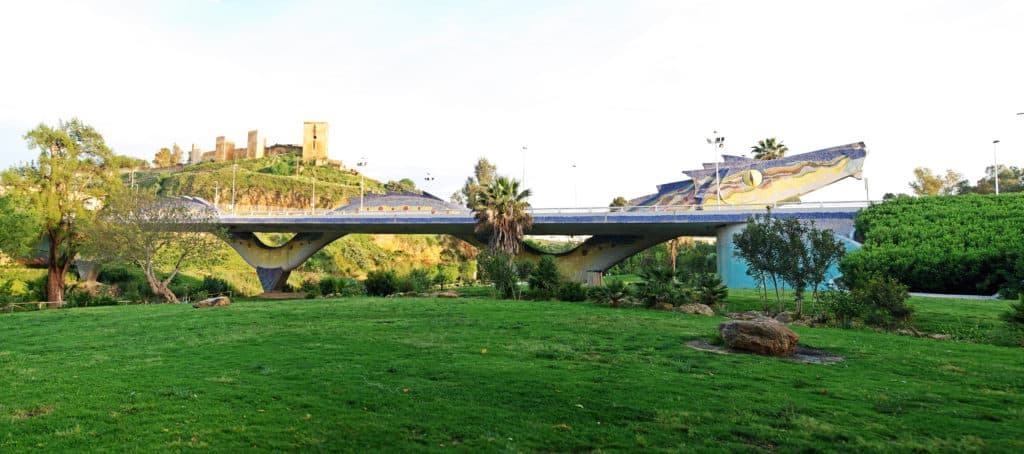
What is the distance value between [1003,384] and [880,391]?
2.44 meters

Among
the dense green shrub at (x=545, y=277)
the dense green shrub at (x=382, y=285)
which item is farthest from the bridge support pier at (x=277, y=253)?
the dense green shrub at (x=545, y=277)

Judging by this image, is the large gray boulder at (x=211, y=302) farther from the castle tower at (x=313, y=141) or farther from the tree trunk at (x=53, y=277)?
the castle tower at (x=313, y=141)

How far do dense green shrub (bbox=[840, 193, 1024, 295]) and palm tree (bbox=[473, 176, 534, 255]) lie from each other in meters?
19.4

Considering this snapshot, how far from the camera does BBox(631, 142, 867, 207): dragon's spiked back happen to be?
44438mm

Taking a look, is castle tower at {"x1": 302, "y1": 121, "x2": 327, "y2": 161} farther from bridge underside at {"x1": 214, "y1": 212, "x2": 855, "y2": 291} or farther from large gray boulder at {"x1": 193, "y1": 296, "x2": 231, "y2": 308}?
large gray boulder at {"x1": 193, "y1": 296, "x2": 231, "y2": 308}

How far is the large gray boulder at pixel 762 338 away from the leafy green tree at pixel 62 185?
39073 mm

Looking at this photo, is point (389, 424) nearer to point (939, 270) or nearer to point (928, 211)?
point (939, 270)

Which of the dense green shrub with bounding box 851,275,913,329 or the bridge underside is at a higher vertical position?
the bridge underside

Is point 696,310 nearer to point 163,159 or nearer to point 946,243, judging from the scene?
point 946,243

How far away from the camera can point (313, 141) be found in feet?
445

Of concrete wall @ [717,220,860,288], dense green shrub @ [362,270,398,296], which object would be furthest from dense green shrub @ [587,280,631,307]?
dense green shrub @ [362,270,398,296]

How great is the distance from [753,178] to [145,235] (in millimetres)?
44256

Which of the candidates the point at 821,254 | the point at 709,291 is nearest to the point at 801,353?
the point at 821,254

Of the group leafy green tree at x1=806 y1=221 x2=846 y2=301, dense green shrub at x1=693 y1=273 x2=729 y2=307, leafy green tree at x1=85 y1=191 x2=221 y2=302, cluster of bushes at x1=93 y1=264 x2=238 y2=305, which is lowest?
cluster of bushes at x1=93 y1=264 x2=238 y2=305
